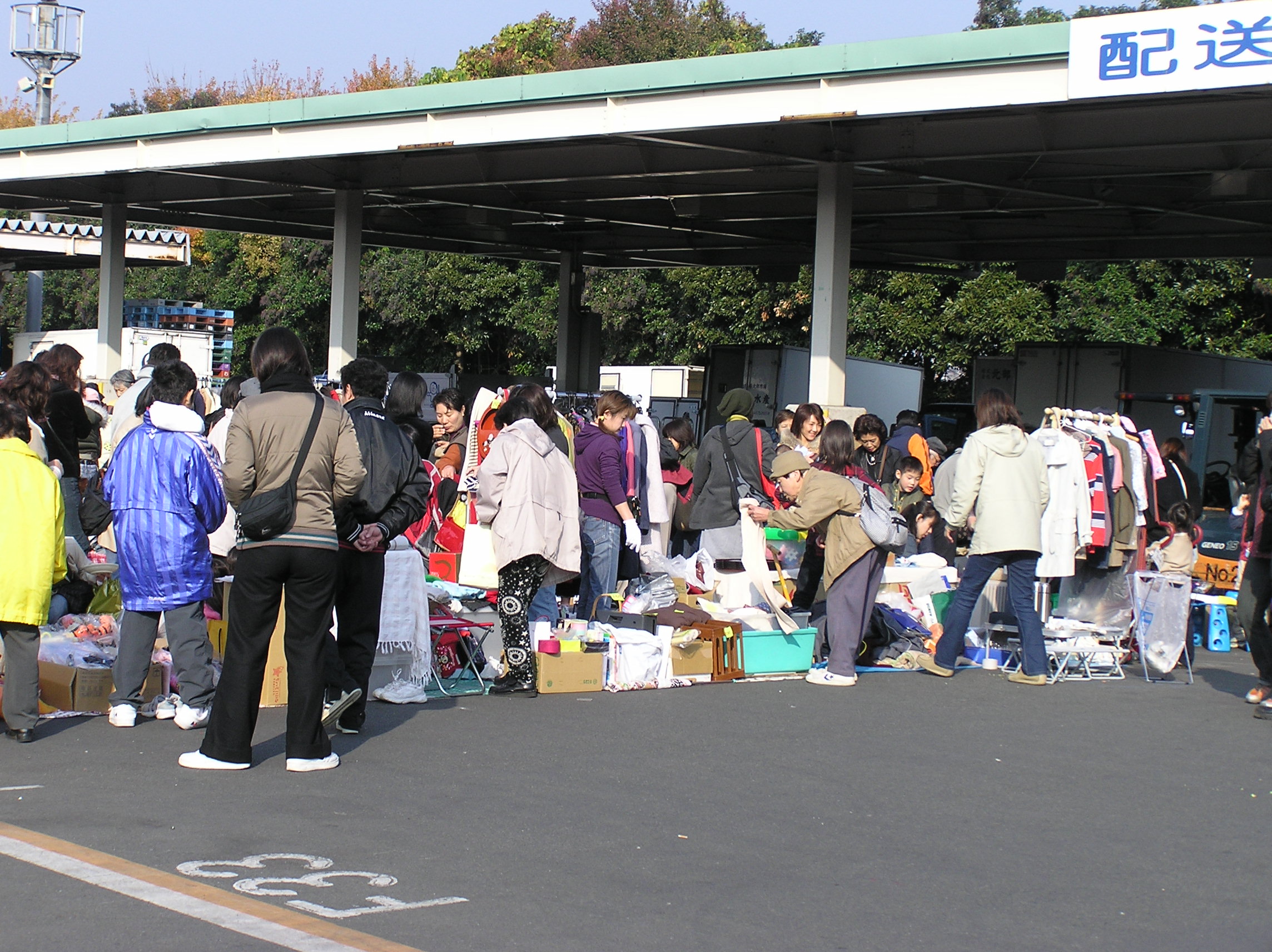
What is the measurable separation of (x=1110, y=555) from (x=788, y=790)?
5149 mm

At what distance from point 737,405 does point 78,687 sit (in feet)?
20.7

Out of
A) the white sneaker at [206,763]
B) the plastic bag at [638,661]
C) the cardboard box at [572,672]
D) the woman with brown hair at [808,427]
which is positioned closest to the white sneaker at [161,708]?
the white sneaker at [206,763]

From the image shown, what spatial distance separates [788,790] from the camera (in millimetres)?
6230

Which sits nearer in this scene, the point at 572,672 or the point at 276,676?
the point at 276,676

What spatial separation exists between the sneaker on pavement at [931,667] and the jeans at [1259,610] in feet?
6.62

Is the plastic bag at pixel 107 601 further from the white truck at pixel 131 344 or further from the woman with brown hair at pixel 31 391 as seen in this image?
the white truck at pixel 131 344

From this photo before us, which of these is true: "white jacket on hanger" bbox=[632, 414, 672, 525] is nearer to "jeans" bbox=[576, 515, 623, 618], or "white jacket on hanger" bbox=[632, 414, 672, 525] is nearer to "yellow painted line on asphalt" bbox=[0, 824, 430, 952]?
"jeans" bbox=[576, 515, 623, 618]

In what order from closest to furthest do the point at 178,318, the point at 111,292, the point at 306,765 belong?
the point at 306,765 → the point at 111,292 → the point at 178,318

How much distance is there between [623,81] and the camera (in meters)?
14.2

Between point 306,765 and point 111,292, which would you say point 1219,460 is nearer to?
point 306,765

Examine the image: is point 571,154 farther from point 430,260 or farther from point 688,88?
point 430,260

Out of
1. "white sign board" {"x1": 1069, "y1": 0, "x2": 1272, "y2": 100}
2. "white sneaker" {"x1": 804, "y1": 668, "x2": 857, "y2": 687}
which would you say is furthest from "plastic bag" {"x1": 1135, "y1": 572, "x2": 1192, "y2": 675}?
"white sign board" {"x1": 1069, "y1": 0, "x2": 1272, "y2": 100}

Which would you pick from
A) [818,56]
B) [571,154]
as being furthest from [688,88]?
[571,154]

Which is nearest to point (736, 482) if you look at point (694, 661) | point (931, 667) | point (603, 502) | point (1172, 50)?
point (603, 502)
